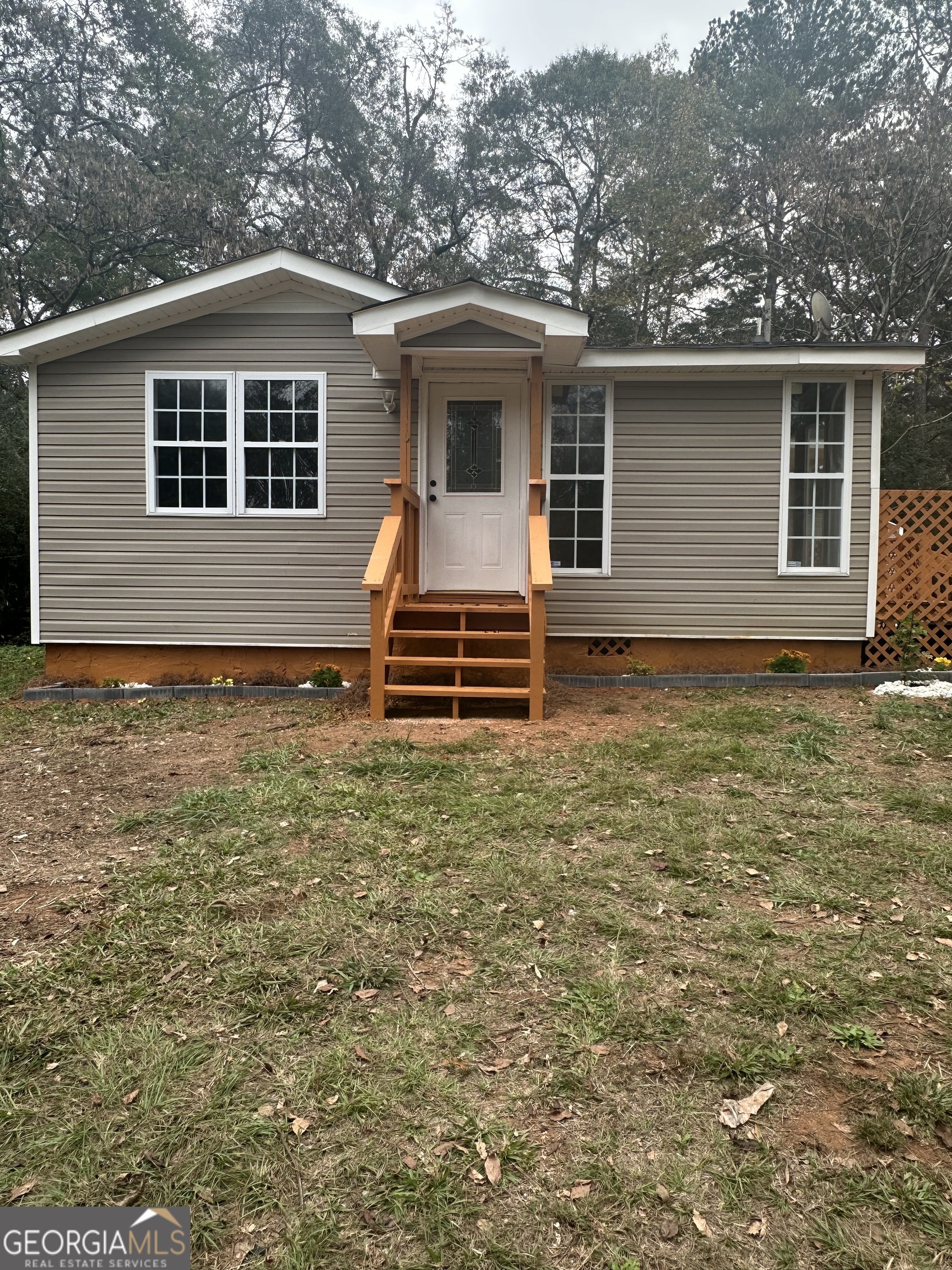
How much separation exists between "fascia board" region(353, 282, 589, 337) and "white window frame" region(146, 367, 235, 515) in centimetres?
201

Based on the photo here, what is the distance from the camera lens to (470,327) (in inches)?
281

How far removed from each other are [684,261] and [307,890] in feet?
61.5

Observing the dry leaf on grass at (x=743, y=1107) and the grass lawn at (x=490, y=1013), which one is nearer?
the grass lawn at (x=490, y=1013)

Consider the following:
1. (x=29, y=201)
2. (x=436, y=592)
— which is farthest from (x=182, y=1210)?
(x=29, y=201)

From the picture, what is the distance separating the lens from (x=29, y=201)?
16.3m

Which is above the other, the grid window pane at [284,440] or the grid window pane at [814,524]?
the grid window pane at [284,440]

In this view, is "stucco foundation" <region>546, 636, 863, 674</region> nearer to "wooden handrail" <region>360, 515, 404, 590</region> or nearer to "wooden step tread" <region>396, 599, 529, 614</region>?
"wooden step tread" <region>396, 599, 529, 614</region>

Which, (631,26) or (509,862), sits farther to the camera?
(631,26)

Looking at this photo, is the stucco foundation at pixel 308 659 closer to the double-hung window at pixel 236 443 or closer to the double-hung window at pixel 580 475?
the double-hung window at pixel 580 475

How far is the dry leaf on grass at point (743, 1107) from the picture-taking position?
2.05m

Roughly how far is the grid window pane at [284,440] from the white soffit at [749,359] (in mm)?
2770

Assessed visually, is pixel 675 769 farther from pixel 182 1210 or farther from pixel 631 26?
pixel 631 26

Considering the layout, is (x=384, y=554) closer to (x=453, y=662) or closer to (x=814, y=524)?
(x=453, y=662)

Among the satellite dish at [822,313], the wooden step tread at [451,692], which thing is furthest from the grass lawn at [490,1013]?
the satellite dish at [822,313]
